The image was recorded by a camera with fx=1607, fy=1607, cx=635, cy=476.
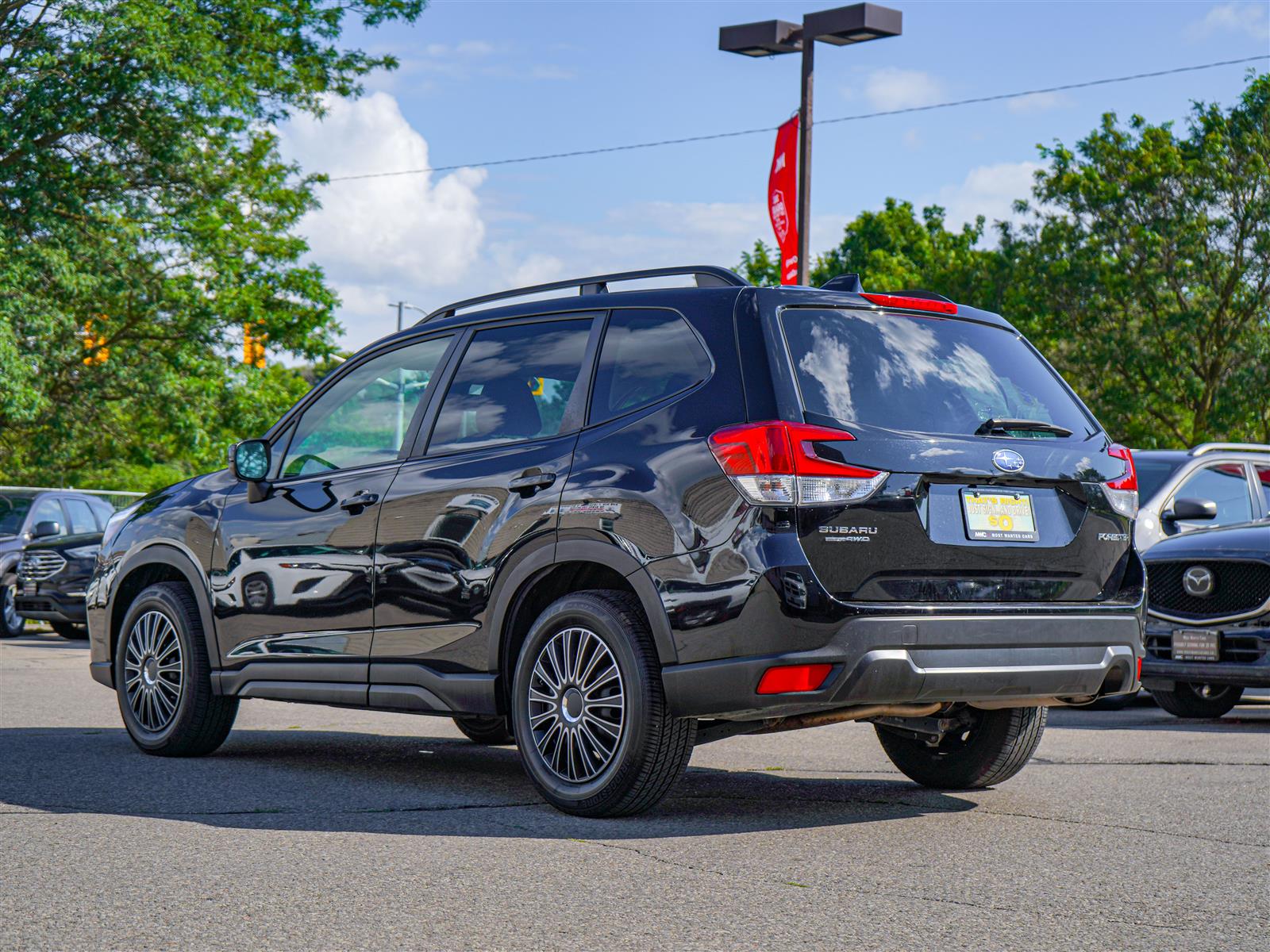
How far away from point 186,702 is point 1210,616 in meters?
6.45

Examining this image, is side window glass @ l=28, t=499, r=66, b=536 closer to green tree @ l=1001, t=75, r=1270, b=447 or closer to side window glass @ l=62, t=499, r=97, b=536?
side window glass @ l=62, t=499, r=97, b=536

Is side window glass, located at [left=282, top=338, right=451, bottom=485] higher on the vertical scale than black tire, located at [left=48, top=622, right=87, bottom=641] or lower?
higher

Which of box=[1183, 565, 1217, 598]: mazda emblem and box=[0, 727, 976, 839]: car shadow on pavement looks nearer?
box=[0, 727, 976, 839]: car shadow on pavement

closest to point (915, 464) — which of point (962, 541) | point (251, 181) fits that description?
point (962, 541)

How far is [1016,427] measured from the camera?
19.1ft

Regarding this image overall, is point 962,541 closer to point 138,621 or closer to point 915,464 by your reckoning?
point 915,464

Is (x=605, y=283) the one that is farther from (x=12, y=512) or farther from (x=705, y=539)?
(x=12, y=512)

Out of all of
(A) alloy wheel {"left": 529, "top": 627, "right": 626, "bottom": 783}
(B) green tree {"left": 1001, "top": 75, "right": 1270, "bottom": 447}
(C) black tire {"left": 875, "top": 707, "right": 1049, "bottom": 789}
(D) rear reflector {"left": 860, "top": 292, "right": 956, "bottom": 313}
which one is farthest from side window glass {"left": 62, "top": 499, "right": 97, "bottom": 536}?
(B) green tree {"left": 1001, "top": 75, "right": 1270, "bottom": 447}

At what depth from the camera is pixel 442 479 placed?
6.46 meters

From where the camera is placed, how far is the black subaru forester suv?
534 centimetres

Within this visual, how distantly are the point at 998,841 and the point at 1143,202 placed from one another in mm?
30351

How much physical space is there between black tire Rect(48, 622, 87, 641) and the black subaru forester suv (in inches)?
552

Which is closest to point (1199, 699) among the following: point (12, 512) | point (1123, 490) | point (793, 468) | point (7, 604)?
point (1123, 490)

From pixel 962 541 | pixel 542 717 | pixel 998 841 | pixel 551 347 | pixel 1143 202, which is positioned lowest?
pixel 998 841
